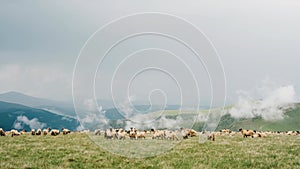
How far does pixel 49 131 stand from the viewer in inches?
1624

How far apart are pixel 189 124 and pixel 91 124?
35.0ft

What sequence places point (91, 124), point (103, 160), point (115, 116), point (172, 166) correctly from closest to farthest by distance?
1. point (172, 166)
2. point (103, 160)
3. point (91, 124)
4. point (115, 116)

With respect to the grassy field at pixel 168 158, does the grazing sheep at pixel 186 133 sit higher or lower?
higher

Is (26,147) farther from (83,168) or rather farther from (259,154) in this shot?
(259,154)

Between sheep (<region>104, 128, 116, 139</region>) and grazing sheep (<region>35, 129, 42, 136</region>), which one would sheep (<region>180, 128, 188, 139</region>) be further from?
grazing sheep (<region>35, 129, 42, 136</region>)

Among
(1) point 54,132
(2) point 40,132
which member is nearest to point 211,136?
(1) point 54,132

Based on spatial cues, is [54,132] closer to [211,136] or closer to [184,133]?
[184,133]

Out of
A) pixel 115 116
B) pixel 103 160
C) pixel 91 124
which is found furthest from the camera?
pixel 115 116

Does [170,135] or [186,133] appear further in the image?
[186,133]

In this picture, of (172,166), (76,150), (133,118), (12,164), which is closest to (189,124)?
(133,118)

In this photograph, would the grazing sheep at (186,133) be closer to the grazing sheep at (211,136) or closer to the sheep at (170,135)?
the sheep at (170,135)

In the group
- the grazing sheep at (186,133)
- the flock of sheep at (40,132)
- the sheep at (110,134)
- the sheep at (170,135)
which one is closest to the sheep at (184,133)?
the grazing sheep at (186,133)

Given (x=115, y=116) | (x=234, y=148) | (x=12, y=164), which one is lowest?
(x=12, y=164)

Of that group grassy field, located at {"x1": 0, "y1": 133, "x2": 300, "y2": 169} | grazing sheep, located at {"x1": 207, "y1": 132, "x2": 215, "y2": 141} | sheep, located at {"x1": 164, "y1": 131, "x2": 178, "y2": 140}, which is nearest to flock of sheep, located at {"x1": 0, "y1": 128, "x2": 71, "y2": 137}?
sheep, located at {"x1": 164, "y1": 131, "x2": 178, "y2": 140}
